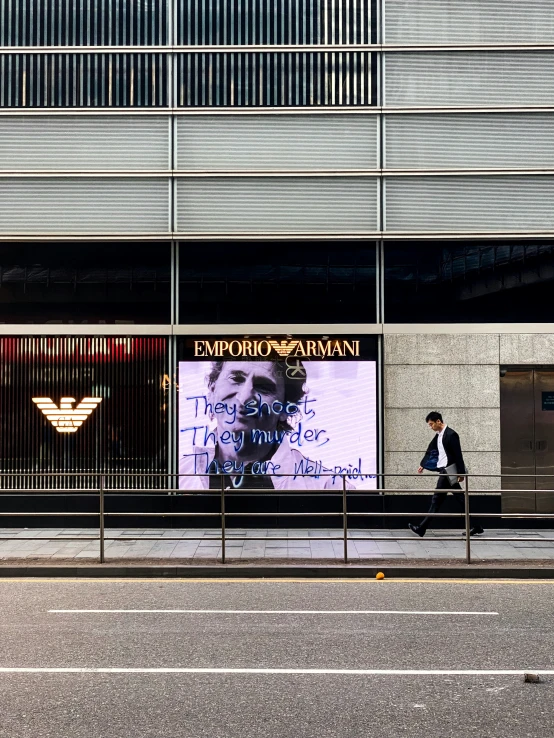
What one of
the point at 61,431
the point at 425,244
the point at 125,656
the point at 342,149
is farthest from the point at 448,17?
the point at 125,656

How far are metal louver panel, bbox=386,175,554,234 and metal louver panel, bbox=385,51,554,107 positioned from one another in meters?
1.46

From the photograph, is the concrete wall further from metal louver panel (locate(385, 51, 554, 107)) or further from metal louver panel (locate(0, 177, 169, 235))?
metal louver panel (locate(0, 177, 169, 235))

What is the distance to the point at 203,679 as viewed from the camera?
641 cm

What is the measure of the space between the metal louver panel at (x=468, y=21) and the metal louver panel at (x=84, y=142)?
464 cm

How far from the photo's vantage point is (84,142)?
48.4 ft

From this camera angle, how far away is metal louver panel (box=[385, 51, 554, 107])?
1471 centimetres

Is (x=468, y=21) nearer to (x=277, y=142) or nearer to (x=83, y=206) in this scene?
(x=277, y=142)

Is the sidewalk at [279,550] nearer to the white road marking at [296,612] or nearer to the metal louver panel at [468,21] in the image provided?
the white road marking at [296,612]

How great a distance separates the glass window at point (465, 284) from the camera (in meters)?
14.4

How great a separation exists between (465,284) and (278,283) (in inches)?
131

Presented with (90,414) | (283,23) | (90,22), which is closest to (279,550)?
(90,414)

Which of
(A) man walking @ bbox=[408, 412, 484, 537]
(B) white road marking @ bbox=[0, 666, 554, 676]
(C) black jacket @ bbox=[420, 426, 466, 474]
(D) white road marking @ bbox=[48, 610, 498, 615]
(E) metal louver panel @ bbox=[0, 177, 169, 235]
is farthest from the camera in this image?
(E) metal louver panel @ bbox=[0, 177, 169, 235]

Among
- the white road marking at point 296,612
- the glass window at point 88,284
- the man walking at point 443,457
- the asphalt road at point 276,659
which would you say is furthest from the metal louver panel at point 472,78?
the white road marking at point 296,612

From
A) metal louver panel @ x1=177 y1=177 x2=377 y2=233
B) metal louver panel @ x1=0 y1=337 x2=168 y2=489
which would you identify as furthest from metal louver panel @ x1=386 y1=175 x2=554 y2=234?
metal louver panel @ x1=0 y1=337 x2=168 y2=489
